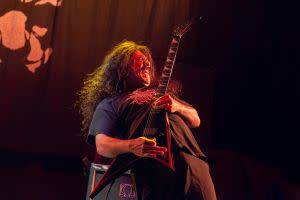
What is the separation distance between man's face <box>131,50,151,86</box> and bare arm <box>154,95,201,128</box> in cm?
25

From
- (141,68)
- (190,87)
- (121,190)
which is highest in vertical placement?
(141,68)

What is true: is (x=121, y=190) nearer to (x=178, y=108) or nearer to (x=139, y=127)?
(x=139, y=127)

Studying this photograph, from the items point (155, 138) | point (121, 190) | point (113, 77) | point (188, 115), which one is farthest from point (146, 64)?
point (121, 190)

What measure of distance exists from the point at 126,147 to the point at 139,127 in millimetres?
135

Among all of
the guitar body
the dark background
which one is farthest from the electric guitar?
the dark background

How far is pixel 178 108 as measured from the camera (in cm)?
177

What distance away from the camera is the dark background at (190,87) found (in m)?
2.86

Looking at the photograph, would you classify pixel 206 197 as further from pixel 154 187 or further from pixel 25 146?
pixel 25 146

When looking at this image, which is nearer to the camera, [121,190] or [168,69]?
[168,69]

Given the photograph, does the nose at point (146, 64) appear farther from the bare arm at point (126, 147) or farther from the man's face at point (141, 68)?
the bare arm at point (126, 147)

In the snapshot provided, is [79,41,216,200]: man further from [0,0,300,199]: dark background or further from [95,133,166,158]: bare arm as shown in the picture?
[0,0,300,199]: dark background

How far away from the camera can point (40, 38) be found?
3.02 meters

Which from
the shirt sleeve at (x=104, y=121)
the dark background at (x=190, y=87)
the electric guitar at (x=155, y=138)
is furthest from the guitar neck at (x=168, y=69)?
the dark background at (x=190, y=87)

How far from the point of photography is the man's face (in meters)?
2.00
